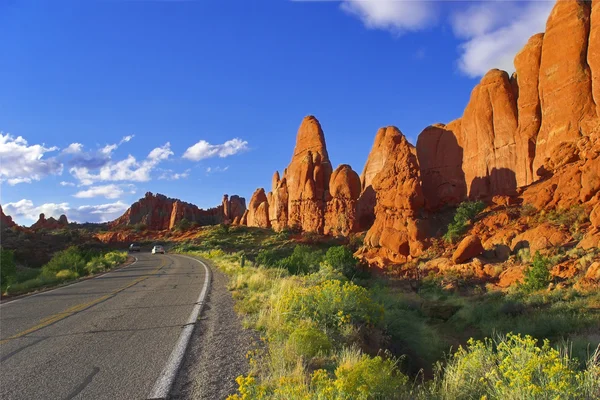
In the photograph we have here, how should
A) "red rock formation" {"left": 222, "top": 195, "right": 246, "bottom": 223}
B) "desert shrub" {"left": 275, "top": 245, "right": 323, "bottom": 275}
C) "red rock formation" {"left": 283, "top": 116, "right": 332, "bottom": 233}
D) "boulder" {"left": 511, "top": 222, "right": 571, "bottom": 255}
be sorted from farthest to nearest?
"red rock formation" {"left": 222, "top": 195, "right": 246, "bottom": 223} < "red rock formation" {"left": 283, "top": 116, "right": 332, "bottom": 233} < "desert shrub" {"left": 275, "top": 245, "right": 323, "bottom": 275} < "boulder" {"left": 511, "top": 222, "right": 571, "bottom": 255}

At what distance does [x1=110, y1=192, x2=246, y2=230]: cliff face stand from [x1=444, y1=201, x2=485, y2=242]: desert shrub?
4056 inches

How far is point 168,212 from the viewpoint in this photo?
14338 cm

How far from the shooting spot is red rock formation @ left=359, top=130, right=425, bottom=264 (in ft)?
117

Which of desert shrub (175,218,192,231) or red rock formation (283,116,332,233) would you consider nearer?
red rock formation (283,116,332,233)

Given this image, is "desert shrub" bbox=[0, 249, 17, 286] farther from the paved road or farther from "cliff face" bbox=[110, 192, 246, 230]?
"cliff face" bbox=[110, 192, 246, 230]

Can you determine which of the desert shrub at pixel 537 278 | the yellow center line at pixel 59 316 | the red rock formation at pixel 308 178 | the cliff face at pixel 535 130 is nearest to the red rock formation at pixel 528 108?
the cliff face at pixel 535 130

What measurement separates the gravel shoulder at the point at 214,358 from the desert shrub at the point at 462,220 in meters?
27.5

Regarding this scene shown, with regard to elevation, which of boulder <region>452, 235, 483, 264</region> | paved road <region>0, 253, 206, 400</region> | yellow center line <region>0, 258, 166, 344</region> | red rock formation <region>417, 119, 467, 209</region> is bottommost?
yellow center line <region>0, 258, 166, 344</region>

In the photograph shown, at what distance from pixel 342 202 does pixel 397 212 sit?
24.7m

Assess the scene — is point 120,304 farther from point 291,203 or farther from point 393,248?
point 291,203

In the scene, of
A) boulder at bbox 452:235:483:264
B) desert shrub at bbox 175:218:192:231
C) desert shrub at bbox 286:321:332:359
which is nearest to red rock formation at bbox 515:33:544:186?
boulder at bbox 452:235:483:264

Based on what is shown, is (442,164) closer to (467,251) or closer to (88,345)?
(467,251)

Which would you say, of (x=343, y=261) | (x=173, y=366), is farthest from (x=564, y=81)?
(x=173, y=366)

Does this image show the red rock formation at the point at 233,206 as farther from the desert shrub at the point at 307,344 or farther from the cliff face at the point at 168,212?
the desert shrub at the point at 307,344
